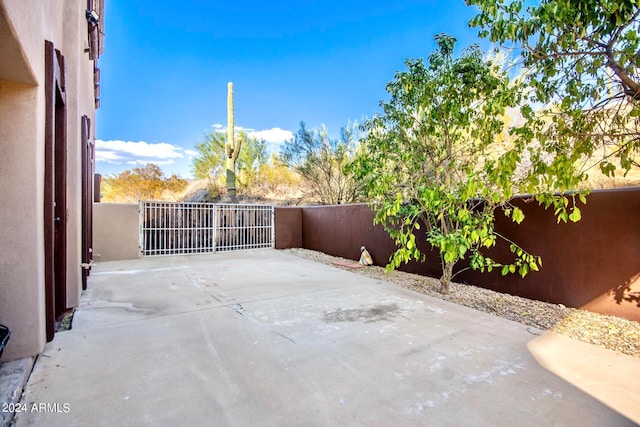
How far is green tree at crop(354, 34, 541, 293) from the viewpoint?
11.6 feet

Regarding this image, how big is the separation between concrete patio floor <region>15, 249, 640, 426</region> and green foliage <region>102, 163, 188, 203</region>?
539 inches

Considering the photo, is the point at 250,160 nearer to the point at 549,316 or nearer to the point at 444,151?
the point at 444,151

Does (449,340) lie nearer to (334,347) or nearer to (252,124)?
(334,347)

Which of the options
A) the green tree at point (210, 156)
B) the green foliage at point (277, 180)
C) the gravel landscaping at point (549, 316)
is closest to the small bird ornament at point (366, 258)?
the gravel landscaping at point (549, 316)

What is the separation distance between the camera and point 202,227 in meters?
8.88

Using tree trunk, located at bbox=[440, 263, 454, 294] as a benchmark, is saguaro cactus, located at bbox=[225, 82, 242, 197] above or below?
above

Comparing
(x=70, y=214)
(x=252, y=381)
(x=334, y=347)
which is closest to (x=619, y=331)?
(x=334, y=347)

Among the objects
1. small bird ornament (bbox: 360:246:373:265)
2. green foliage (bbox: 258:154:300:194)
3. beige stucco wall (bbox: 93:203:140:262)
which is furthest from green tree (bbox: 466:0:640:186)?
green foliage (bbox: 258:154:300:194)

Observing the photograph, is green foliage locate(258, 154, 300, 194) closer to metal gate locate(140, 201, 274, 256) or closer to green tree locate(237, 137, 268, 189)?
green tree locate(237, 137, 268, 189)

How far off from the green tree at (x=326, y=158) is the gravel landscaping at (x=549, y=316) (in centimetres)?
709

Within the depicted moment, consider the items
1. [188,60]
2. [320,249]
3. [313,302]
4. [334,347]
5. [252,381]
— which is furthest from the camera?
[188,60]

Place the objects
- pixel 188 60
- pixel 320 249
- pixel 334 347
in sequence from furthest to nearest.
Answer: pixel 188 60
pixel 320 249
pixel 334 347

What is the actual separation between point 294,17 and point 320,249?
7.87 m

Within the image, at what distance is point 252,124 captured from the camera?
15977 millimetres
